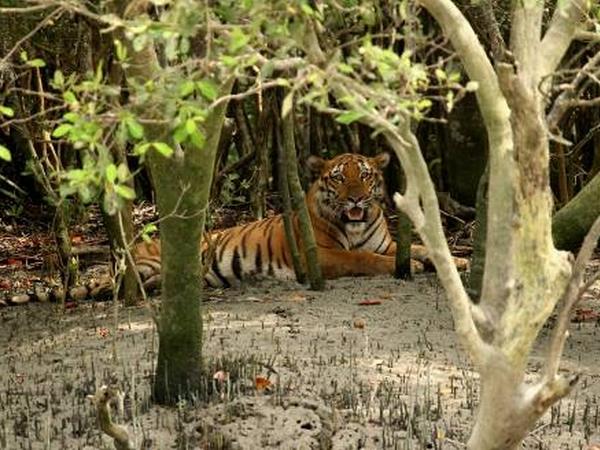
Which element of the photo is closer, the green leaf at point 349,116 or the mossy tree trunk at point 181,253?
the green leaf at point 349,116

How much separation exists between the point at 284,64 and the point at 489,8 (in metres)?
2.35

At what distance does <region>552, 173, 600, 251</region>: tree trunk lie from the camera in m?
6.25

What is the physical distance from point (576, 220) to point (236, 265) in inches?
157

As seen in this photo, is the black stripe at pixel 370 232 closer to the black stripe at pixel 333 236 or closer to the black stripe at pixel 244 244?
the black stripe at pixel 333 236

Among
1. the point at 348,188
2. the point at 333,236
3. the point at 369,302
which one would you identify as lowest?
the point at 369,302

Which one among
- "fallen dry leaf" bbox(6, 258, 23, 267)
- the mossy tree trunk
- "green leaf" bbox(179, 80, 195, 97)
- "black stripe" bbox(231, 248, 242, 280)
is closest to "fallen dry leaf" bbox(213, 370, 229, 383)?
the mossy tree trunk

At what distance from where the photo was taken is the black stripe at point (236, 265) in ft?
31.5

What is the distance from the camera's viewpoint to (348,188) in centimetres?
966

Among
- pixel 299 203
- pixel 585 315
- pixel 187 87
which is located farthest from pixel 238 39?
pixel 299 203

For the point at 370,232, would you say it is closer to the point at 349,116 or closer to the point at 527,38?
the point at 527,38

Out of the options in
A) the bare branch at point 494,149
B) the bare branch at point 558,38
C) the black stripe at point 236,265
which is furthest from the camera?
the black stripe at point 236,265

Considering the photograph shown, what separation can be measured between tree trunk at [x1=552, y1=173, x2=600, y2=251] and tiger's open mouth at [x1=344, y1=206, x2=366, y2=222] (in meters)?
3.43

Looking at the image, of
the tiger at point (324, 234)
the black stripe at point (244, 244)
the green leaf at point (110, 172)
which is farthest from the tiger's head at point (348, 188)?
the green leaf at point (110, 172)

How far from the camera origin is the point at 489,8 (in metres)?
5.32
